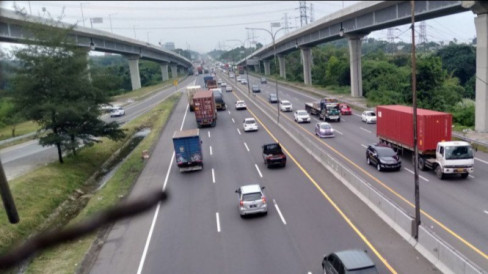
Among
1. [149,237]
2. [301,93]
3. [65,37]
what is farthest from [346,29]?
[149,237]

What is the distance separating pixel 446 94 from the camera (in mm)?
59156

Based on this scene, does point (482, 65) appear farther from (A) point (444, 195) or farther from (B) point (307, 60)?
(B) point (307, 60)

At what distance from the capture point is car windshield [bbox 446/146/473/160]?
26.8 metres

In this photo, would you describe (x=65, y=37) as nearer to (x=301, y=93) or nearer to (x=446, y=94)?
(x=446, y=94)

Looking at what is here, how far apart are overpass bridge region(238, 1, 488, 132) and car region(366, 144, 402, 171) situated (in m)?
12.8

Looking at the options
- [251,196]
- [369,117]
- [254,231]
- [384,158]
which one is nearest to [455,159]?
[384,158]

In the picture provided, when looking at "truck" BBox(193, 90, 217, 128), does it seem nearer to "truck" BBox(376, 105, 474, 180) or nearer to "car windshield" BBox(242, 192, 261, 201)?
"truck" BBox(376, 105, 474, 180)

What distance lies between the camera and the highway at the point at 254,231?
17.3m

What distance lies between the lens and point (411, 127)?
30875 mm

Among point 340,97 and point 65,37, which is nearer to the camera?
point 65,37

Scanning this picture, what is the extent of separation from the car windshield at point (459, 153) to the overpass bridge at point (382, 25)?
12.7 metres

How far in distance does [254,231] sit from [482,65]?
88.1ft

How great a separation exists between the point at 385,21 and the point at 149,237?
142ft

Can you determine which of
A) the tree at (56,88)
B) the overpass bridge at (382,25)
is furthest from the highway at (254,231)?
the overpass bridge at (382,25)
